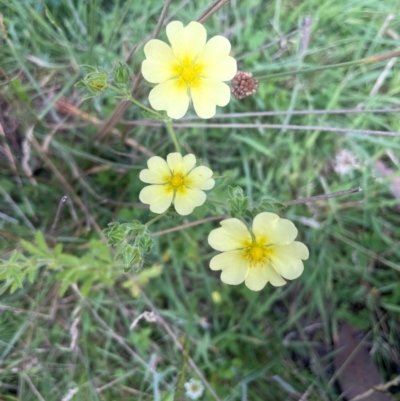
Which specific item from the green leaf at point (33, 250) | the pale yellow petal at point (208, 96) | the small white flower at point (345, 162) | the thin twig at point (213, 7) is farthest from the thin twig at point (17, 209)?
the small white flower at point (345, 162)

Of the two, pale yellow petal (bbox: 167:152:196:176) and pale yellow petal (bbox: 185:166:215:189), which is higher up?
pale yellow petal (bbox: 167:152:196:176)

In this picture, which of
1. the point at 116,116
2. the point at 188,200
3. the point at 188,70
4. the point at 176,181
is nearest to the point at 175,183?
the point at 176,181

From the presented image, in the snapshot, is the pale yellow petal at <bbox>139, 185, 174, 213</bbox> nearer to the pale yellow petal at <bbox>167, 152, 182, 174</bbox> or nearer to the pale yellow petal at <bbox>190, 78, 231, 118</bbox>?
the pale yellow petal at <bbox>167, 152, 182, 174</bbox>

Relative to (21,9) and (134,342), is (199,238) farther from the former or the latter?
(21,9)

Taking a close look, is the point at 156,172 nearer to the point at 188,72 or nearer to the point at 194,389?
the point at 188,72

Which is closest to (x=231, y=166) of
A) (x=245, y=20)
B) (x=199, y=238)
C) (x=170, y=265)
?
(x=199, y=238)

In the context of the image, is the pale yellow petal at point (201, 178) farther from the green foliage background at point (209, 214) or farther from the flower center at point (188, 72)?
the green foliage background at point (209, 214)

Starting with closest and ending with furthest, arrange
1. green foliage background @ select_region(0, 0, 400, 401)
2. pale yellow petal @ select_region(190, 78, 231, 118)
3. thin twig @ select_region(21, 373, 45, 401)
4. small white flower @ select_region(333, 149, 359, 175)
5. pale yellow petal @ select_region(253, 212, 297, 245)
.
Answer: pale yellow petal @ select_region(253, 212, 297, 245), pale yellow petal @ select_region(190, 78, 231, 118), thin twig @ select_region(21, 373, 45, 401), green foliage background @ select_region(0, 0, 400, 401), small white flower @ select_region(333, 149, 359, 175)

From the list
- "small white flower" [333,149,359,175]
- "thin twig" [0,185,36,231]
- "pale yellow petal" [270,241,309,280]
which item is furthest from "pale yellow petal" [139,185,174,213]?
"small white flower" [333,149,359,175]
